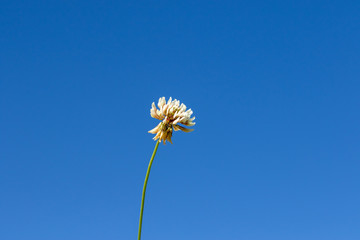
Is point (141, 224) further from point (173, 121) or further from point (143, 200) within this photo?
point (173, 121)

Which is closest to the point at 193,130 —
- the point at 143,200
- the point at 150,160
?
the point at 150,160

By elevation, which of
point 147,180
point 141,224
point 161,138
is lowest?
point 141,224

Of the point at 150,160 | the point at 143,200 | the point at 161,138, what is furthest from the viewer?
the point at 161,138

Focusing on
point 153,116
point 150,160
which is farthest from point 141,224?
point 153,116

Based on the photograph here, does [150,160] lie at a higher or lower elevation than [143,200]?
higher

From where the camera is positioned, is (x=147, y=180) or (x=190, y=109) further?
(x=190, y=109)

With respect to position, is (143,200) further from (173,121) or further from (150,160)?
(173,121)

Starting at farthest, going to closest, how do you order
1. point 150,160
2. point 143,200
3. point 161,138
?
point 161,138
point 150,160
point 143,200
